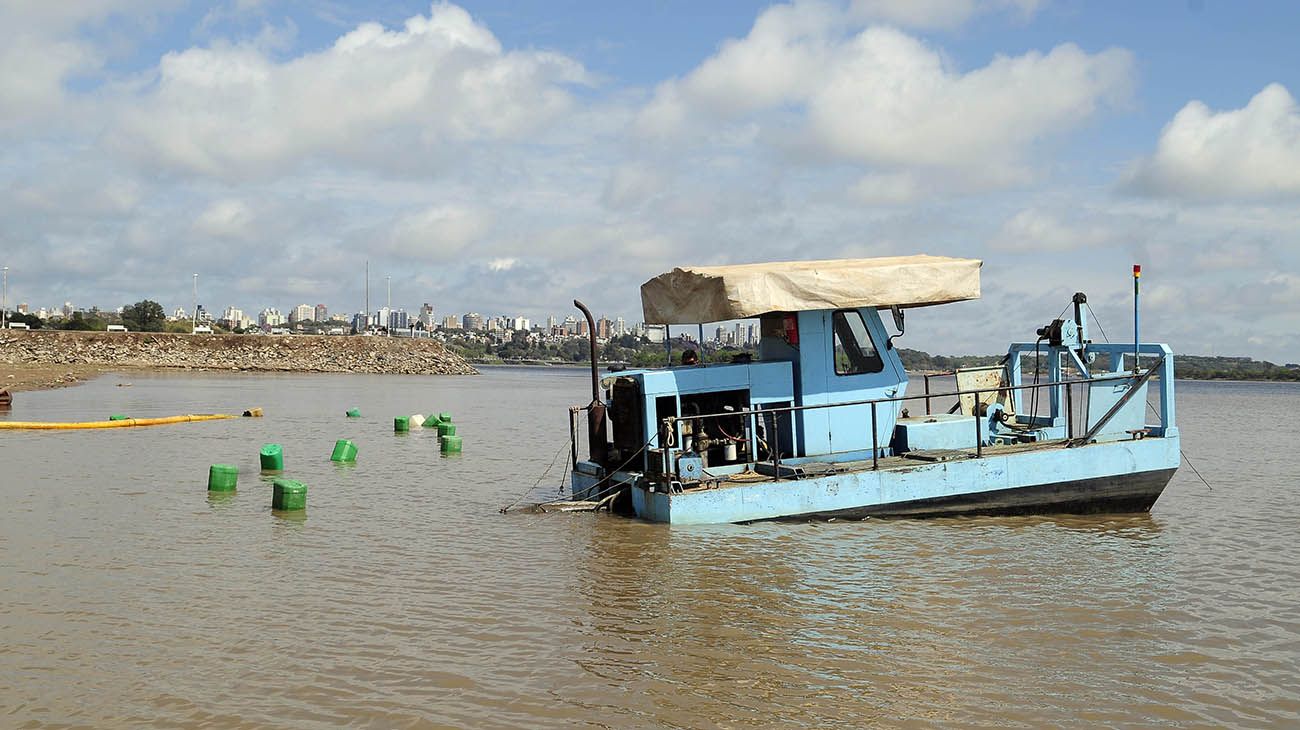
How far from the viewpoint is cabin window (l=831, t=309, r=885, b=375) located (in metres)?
13.7

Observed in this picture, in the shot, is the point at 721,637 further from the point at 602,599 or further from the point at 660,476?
the point at 660,476

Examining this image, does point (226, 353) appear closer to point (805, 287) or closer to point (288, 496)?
A: point (288, 496)

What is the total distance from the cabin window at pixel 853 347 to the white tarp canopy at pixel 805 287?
604 millimetres

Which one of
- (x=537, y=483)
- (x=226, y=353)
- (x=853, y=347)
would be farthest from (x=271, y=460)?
(x=226, y=353)

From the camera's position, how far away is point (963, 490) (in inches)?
509

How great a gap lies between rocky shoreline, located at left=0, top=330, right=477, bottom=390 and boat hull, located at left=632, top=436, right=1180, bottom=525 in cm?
7991

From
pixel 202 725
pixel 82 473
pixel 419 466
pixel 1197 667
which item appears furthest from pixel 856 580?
pixel 82 473

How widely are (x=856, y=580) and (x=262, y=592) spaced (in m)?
5.78

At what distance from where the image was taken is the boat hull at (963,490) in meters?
12.3

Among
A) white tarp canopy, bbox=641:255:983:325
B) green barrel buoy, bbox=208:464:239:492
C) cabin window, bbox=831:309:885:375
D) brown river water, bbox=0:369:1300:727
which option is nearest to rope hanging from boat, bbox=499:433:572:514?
brown river water, bbox=0:369:1300:727

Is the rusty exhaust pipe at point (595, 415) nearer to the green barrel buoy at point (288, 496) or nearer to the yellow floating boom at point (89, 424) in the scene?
the green barrel buoy at point (288, 496)

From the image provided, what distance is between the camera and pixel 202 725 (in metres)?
6.35

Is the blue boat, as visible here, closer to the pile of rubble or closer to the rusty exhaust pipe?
the rusty exhaust pipe

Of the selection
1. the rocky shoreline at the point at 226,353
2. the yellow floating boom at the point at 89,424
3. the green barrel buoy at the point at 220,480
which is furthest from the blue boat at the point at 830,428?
the rocky shoreline at the point at 226,353
